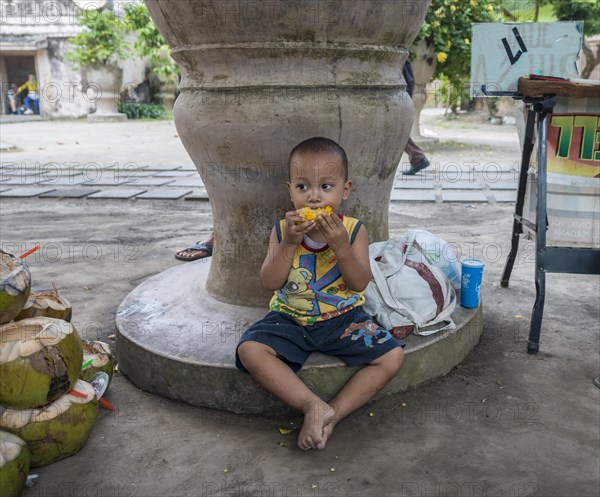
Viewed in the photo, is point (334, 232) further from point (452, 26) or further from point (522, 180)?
point (452, 26)

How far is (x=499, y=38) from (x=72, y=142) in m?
11.6

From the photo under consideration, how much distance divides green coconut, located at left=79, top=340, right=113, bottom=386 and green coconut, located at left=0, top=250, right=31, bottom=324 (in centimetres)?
36

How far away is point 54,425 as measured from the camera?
5.81 feet

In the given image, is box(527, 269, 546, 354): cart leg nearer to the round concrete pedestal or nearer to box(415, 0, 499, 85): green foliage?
the round concrete pedestal

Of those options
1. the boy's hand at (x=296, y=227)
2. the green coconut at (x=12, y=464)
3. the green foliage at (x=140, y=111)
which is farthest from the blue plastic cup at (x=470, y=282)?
the green foliage at (x=140, y=111)

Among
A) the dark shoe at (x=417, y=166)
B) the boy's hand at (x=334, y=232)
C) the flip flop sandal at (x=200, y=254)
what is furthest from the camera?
the dark shoe at (x=417, y=166)

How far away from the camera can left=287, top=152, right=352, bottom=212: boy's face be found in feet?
6.78

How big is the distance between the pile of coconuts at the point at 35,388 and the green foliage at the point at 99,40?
18.1 metres

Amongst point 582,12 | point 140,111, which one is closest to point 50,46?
point 140,111

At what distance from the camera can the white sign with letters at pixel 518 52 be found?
275cm

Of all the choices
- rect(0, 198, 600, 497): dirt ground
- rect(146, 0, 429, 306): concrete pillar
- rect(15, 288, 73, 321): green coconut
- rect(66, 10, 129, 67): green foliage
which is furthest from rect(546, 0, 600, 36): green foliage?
rect(15, 288, 73, 321): green coconut

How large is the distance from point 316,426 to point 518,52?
1.99m

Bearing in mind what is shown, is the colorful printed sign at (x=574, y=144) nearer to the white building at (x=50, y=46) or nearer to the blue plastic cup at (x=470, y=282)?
the blue plastic cup at (x=470, y=282)

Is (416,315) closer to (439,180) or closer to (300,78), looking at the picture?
(300,78)
